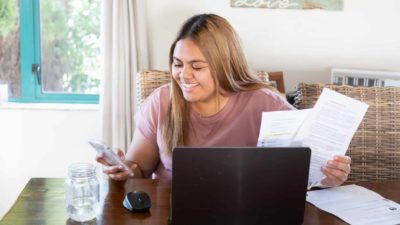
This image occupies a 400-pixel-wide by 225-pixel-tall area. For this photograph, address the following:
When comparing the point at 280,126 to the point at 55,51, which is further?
the point at 55,51

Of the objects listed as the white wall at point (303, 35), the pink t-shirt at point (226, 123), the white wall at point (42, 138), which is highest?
the white wall at point (303, 35)

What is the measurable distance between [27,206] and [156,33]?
4.52ft

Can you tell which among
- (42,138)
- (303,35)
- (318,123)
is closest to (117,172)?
(318,123)

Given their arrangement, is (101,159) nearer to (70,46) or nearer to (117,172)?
(117,172)

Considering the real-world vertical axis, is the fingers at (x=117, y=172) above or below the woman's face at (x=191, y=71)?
below

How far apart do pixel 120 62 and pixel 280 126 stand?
1239 millimetres

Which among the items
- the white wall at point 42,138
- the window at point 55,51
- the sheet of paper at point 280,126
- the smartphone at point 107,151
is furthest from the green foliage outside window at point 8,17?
the sheet of paper at point 280,126

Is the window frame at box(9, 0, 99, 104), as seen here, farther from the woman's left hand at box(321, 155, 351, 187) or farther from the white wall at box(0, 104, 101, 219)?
the woman's left hand at box(321, 155, 351, 187)

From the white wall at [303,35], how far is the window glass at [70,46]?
0.40 metres

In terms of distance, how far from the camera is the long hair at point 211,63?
1.40m

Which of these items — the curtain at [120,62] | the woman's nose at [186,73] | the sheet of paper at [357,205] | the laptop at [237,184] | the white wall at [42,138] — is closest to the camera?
the laptop at [237,184]

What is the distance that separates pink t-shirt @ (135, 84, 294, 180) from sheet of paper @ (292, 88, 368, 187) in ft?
1.08

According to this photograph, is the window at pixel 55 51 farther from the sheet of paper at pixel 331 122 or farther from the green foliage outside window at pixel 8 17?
the sheet of paper at pixel 331 122

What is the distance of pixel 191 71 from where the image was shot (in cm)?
139
